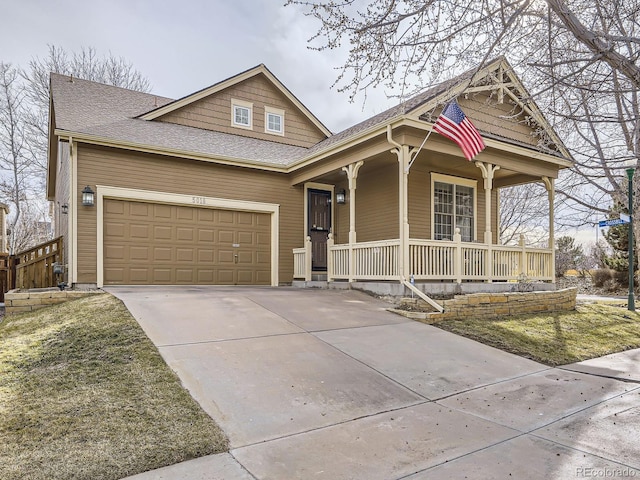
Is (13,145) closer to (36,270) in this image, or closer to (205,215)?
(36,270)

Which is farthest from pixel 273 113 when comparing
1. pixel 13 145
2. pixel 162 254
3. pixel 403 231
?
pixel 13 145

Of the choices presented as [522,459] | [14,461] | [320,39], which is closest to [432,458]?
[522,459]

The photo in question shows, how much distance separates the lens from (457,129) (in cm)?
813

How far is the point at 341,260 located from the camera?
1033cm

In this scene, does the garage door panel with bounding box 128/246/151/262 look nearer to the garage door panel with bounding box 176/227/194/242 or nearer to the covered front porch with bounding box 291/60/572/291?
the garage door panel with bounding box 176/227/194/242

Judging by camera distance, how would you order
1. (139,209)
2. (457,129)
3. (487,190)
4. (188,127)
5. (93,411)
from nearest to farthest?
1. (93,411)
2. (457,129)
3. (487,190)
4. (139,209)
5. (188,127)

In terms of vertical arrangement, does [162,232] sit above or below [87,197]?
below

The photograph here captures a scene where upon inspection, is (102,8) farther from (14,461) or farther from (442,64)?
(14,461)

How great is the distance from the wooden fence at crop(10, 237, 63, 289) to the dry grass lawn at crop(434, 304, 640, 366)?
9.12m

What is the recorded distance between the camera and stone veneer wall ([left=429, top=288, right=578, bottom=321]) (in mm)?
7613

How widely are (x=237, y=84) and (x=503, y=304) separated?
34.3ft

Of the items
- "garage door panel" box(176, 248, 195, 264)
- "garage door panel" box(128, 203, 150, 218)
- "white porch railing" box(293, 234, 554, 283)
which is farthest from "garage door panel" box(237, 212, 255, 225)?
"garage door panel" box(128, 203, 150, 218)

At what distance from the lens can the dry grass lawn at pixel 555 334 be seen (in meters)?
6.14

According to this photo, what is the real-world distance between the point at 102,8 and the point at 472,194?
11.4 meters
